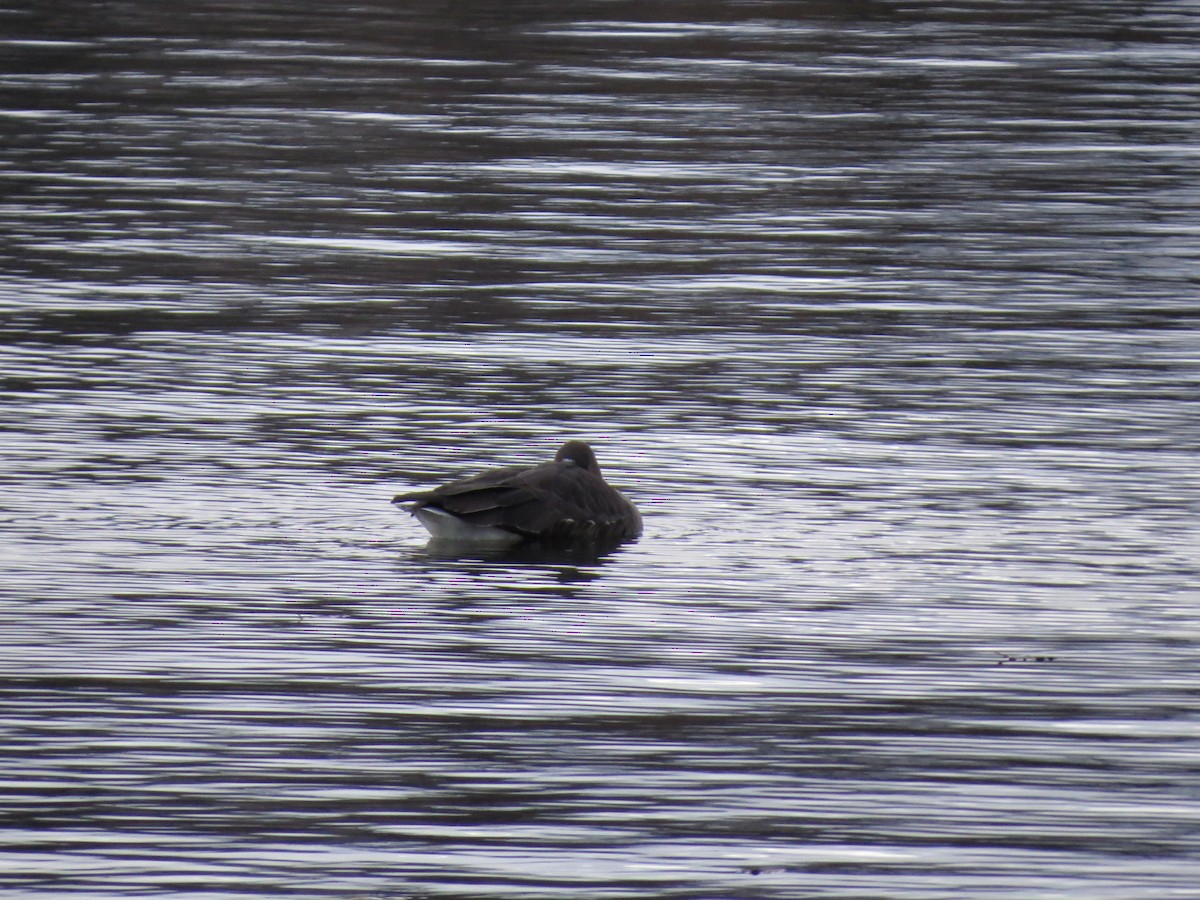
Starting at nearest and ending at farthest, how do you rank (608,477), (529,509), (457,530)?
(457,530)
(529,509)
(608,477)

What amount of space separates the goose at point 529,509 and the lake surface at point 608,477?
0.19 metres

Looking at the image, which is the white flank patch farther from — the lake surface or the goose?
the lake surface

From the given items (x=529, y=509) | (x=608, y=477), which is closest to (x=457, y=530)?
(x=529, y=509)

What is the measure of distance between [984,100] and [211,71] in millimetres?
8472

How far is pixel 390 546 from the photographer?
1189cm

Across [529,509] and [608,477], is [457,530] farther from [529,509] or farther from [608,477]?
[608,477]

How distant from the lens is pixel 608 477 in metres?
13.5

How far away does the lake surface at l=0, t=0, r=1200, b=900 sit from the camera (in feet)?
25.8

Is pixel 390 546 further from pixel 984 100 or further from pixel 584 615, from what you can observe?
pixel 984 100

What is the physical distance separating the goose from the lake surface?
191mm

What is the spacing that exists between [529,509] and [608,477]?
1.39 metres

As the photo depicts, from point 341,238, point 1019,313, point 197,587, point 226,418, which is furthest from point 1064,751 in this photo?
point 341,238

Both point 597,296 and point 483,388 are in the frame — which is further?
point 597,296

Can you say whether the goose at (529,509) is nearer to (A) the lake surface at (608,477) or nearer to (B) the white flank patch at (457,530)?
(B) the white flank patch at (457,530)
